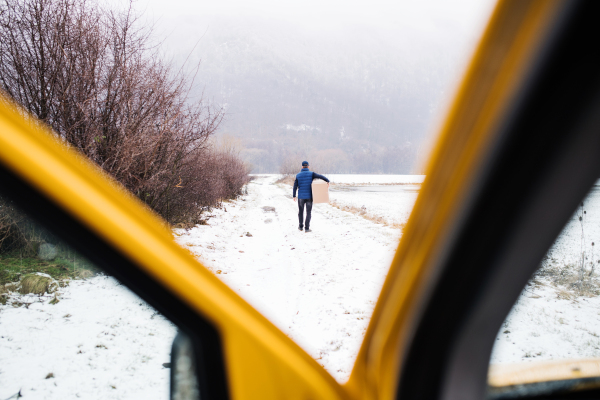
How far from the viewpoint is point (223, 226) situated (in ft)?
30.9

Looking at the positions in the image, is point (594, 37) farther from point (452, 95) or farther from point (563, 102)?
point (452, 95)

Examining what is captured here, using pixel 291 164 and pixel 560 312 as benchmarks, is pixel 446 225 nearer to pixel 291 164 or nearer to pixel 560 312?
pixel 560 312

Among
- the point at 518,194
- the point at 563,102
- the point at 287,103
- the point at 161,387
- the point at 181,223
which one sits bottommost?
the point at 161,387

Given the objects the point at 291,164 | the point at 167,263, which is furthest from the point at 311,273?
the point at 291,164

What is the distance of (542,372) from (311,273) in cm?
406

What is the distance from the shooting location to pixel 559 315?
1.10m

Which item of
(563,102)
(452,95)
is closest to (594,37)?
(563,102)

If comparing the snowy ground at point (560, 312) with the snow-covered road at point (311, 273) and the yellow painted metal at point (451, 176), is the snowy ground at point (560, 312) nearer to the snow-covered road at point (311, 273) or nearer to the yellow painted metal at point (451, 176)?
the yellow painted metal at point (451, 176)

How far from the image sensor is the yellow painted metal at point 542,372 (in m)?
0.94

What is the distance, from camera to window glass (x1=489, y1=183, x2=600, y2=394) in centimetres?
84

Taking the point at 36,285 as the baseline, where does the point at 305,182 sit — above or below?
above

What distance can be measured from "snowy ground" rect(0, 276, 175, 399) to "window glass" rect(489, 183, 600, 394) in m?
1.64

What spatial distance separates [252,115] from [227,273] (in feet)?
472

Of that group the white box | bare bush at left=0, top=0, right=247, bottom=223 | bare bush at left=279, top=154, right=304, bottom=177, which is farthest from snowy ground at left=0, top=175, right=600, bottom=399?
bare bush at left=279, top=154, right=304, bottom=177
